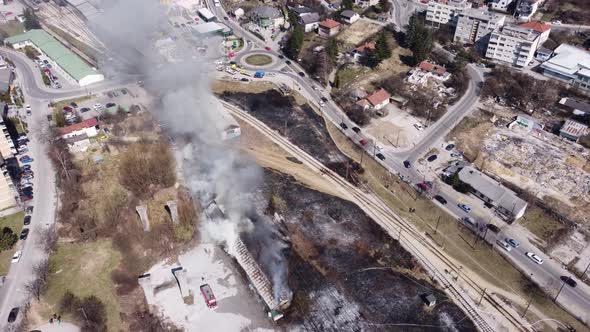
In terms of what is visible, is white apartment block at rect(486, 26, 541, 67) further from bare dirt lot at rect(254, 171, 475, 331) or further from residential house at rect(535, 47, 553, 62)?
bare dirt lot at rect(254, 171, 475, 331)

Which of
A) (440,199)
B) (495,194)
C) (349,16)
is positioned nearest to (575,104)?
(495,194)

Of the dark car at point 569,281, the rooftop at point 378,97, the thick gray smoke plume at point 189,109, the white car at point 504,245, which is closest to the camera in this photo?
the dark car at point 569,281

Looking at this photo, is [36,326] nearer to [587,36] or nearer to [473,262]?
[473,262]

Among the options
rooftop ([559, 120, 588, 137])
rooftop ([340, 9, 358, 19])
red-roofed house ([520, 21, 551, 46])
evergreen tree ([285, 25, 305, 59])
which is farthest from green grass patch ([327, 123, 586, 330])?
red-roofed house ([520, 21, 551, 46])

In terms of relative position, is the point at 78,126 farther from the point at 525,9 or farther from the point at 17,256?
the point at 525,9

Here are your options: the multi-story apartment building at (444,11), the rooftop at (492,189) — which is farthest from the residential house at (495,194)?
the multi-story apartment building at (444,11)

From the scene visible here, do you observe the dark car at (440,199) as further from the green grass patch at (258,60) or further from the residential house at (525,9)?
the residential house at (525,9)

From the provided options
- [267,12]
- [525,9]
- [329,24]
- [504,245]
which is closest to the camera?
[504,245]
